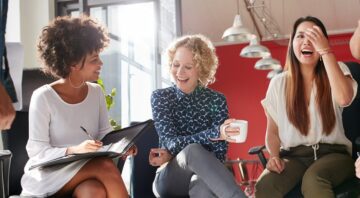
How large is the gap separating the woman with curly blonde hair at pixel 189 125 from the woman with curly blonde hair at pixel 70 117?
0.27m

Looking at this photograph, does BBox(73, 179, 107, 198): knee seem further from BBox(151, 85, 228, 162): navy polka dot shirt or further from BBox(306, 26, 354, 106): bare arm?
BBox(306, 26, 354, 106): bare arm

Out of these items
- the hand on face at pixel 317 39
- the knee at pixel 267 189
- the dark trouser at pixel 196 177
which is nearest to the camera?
the dark trouser at pixel 196 177

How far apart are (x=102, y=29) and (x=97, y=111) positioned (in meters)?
0.37

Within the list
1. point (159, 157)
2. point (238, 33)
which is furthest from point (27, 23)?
point (159, 157)

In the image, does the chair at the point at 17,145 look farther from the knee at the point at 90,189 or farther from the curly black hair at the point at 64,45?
the knee at the point at 90,189

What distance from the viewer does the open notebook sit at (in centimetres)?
164

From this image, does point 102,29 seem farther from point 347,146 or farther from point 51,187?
point 347,146

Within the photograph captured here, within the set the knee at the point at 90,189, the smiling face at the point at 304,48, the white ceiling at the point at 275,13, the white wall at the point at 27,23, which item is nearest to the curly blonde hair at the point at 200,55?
the smiling face at the point at 304,48

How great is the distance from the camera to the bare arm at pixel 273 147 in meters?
2.03

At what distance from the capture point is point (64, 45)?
1983 millimetres

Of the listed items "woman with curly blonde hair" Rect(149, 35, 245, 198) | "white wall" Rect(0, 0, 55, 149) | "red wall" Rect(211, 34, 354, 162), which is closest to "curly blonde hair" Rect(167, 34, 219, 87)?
"woman with curly blonde hair" Rect(149, 35, 245, 198)

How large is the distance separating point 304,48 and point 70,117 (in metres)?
1.10

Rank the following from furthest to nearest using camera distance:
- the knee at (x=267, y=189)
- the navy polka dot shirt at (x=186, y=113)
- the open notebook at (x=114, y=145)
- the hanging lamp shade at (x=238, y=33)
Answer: the hanging lamp shade at (x=238, y=33), the navy polka dot shirt at (x=186, y=113), the knee at (x=267, y=189), the open notebook at (x=114, y=145)

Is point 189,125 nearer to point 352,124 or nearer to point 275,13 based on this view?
point 352,124
